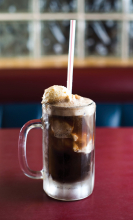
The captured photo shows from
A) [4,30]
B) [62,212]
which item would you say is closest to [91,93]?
[62,212]

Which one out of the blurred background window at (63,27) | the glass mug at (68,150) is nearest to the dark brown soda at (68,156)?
the glass mug at (68,150)

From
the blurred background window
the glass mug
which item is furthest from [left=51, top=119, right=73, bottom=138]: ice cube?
the blurred background window

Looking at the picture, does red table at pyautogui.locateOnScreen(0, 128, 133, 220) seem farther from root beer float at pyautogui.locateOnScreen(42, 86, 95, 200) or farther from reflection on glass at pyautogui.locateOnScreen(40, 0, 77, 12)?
reflection on glass at pyautogui.locateOnScreen(40, 0, 77, 12)

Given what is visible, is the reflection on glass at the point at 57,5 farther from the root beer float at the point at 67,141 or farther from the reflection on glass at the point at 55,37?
the root beer float at the point at 67,141

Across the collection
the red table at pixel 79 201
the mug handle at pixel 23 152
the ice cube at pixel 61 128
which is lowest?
the red table at pixel 79 201

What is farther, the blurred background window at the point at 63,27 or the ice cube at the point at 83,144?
the blurred background window at the point at 63,27

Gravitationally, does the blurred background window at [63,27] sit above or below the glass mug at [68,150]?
above

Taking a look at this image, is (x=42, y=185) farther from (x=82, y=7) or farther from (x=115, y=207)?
(x=82, y=7)
